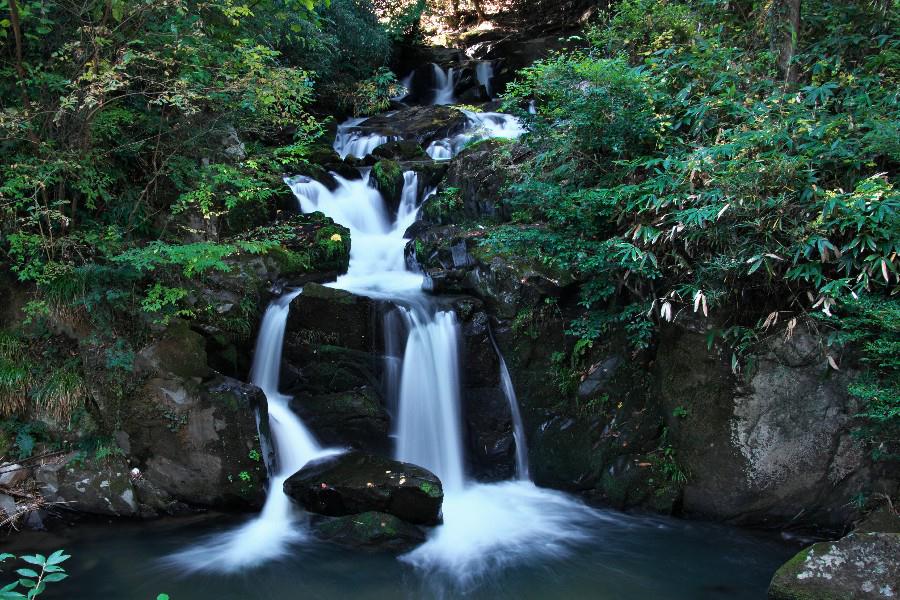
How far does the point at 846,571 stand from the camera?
14.3ft

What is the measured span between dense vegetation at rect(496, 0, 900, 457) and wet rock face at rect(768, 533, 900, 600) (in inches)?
42.5

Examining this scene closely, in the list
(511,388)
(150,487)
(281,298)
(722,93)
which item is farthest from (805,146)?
(150,487)

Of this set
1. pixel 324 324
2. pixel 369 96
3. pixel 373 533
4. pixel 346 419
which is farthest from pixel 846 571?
pixel 369 96

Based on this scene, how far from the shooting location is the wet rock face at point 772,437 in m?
5.46

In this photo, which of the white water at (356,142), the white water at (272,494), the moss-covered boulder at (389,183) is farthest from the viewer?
the white water at (356,142)

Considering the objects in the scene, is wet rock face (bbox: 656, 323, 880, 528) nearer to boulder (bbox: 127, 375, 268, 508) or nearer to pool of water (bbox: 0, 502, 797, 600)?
pool of water (bbox: 0, 502, 797, 600)

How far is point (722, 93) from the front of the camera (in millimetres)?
6355

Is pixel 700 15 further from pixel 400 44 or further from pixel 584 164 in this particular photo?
pixel 400 44

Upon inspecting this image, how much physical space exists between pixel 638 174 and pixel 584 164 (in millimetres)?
639

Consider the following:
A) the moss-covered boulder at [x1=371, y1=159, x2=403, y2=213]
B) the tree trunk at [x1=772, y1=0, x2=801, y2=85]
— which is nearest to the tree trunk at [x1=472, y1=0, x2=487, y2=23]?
the moss-covered boulder at [x1=371, y1=159, x2=403, y2=213]

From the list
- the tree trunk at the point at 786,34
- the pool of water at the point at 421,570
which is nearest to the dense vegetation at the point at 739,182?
the tree trunk at the point at 786,34

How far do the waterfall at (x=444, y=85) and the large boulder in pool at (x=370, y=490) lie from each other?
13655 millimetres

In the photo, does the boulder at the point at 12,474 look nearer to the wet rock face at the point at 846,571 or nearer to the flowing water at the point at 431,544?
the flowing water at the point at 431,544

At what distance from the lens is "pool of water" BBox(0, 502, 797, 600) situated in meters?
4.93
